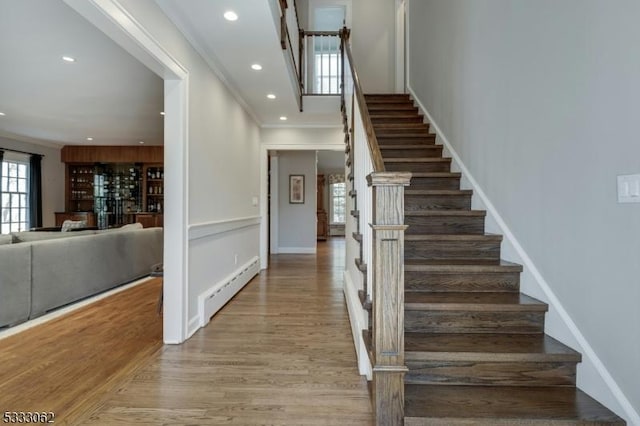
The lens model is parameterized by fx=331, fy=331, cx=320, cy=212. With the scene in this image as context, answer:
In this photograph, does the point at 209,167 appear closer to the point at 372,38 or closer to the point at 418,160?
the point at 418,160

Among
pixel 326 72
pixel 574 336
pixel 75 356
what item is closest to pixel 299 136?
pixel 326 72

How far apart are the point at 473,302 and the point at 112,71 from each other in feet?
13.7

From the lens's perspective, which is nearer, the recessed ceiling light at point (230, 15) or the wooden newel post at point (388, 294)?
the wooden newel post at point (388, 294)

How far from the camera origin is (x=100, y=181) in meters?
8.27

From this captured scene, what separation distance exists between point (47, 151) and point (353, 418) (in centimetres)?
900

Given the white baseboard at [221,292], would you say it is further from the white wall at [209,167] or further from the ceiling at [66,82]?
the ceiling at [66,82]

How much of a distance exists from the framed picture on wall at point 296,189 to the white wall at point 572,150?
5.49 m

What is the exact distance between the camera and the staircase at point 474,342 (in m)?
1.56

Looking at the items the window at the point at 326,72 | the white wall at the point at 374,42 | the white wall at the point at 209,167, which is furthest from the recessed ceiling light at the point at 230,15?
the white wall at the point at 374,42

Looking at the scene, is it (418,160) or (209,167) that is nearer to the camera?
(209,167)

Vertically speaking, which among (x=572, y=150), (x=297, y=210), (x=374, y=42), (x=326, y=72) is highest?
(x=374, y=42)

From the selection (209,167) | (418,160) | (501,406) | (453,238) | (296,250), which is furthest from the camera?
(296,250)

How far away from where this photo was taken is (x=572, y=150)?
182 centimetres

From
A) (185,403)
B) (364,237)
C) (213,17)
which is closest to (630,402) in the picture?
(364,237)
